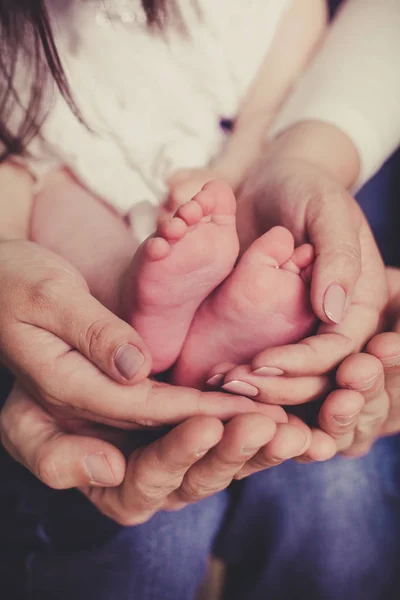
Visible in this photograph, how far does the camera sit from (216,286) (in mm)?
526

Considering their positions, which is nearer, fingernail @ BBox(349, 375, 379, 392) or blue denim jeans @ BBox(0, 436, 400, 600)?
fingernail @ BBox(349, 375, 379, 392)

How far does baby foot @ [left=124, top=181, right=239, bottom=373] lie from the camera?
17.7 inches

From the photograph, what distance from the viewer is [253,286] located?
483 mm

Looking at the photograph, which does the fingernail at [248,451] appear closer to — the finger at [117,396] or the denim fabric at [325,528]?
the finger at [117,396]

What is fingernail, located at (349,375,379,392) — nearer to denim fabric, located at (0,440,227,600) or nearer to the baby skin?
the baby skin

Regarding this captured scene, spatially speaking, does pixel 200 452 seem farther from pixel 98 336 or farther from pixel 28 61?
pixel 28 61

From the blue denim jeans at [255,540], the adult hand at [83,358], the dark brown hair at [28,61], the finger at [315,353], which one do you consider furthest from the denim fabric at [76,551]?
the dark brown hair at [28,61]

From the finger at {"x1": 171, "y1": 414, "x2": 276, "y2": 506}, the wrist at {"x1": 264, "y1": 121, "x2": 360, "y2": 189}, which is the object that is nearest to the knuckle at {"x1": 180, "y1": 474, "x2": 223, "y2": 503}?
the finger at {"x1": 171, "y1": 414, "x2": 276, "y2": 506}

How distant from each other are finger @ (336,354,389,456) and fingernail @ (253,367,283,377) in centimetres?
6

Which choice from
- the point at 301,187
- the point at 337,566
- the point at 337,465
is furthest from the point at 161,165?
the point at 337,566

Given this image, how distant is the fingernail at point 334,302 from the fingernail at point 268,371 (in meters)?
0.07

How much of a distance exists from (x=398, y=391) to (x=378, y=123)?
0.42 metres

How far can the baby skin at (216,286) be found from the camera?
1.50 ft

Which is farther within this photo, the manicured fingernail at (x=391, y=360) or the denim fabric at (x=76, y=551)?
the denim fabric at (x=76, y=551)
